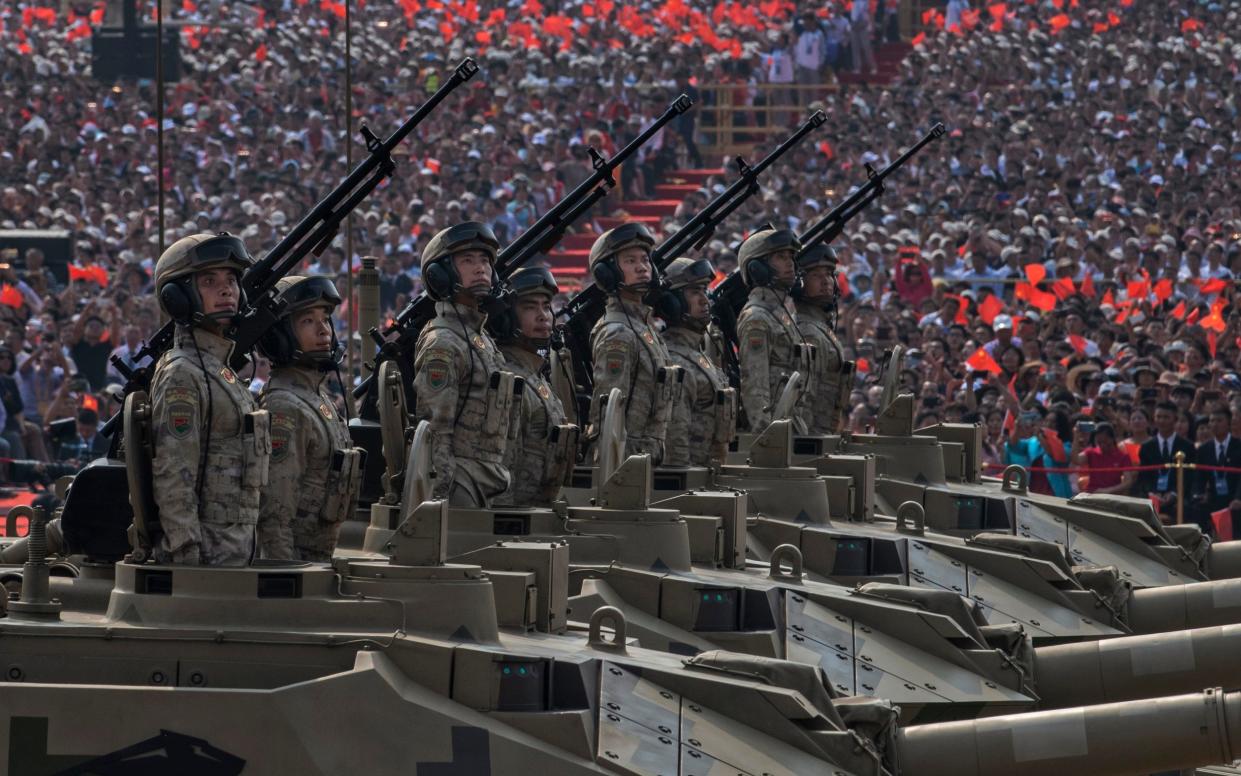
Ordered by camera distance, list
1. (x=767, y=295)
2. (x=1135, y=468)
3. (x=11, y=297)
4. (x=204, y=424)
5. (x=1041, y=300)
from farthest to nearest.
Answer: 1. (x=11, y=297)
2. (x=1041, y=300)
3. (x=1135, y=468)
4. (x=767, y=295)
5. (x=204, y=424)

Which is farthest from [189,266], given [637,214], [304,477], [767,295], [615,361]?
[637,214]

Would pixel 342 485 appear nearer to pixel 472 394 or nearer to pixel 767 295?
pixel 472 394

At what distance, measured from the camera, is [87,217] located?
41.4 m

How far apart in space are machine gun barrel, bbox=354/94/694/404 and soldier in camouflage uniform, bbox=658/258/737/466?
45.8 inches

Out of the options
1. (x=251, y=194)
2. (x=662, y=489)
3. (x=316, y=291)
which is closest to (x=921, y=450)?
(x=662, y=489)

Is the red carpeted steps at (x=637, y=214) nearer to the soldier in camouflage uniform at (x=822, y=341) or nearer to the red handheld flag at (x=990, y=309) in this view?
the red handheld flag at (x=990, y=309)

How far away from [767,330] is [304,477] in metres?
9.22

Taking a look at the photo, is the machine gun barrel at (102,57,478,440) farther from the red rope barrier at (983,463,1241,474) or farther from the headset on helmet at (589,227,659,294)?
the red rope barrier at (983,463,1241,474)

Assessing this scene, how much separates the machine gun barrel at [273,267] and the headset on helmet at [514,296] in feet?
5.18

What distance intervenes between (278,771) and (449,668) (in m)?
1.02

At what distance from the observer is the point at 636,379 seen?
810 inches

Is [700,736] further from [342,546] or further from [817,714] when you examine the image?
[342,546]

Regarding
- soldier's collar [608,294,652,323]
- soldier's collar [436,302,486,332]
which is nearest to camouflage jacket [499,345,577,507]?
soldier's collar [436,302,486,332]

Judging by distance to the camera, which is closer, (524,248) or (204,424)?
(204,424)
